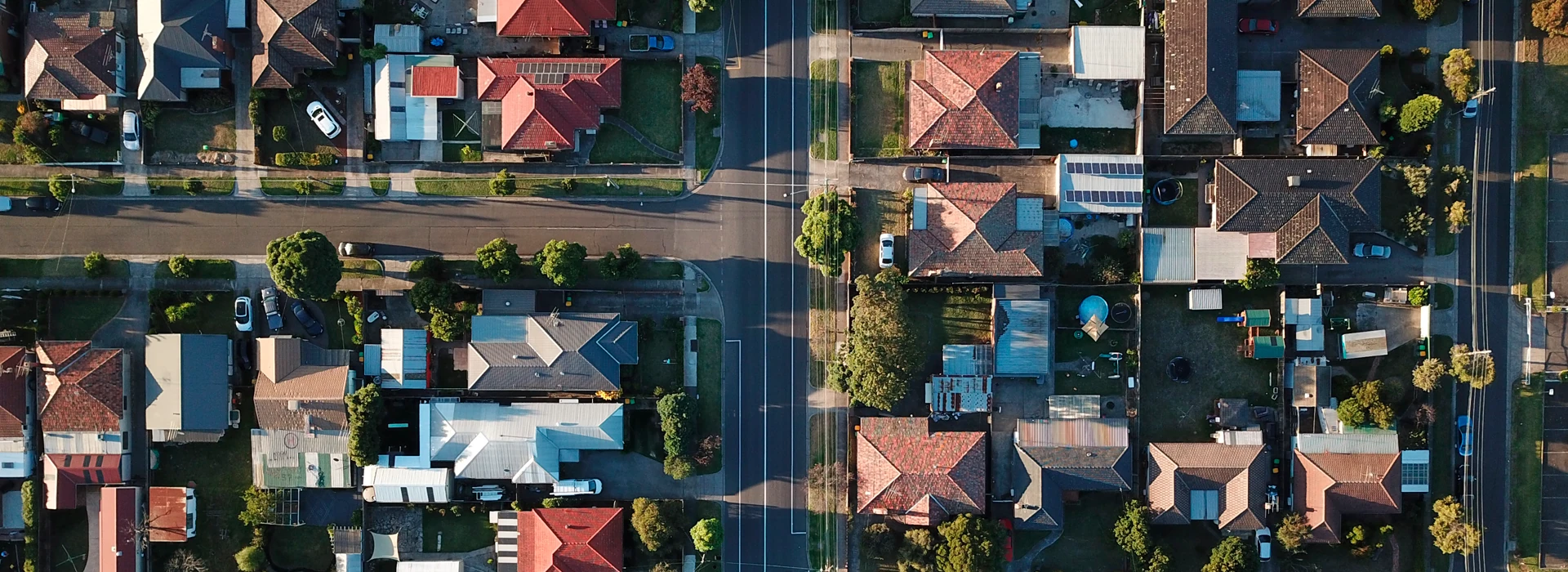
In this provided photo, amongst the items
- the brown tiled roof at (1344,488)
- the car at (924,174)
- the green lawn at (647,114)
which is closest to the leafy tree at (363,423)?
the green lawn at (647,114)

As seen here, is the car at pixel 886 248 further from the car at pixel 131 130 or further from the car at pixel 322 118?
the car at pixel 131 130

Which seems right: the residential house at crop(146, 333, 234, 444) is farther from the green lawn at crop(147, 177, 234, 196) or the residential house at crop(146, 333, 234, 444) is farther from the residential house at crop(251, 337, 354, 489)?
the green lawn at crop(147, 177, 234, 196)

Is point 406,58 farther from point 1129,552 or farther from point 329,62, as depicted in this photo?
point 1129,552

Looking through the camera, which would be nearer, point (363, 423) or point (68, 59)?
point (363, 423)

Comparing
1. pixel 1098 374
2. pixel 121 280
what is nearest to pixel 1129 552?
pixel 1098 374

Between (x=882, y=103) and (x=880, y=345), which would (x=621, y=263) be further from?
(x=882, y=103)

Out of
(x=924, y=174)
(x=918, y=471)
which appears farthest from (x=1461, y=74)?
(x=918, y=471)
